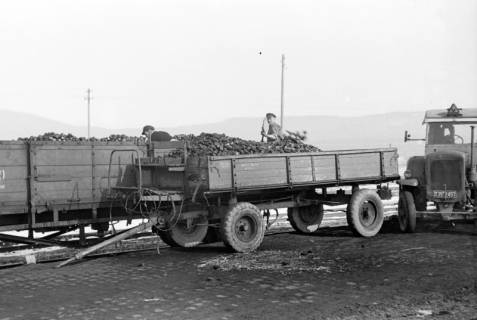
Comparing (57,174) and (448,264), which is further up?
(57,174)

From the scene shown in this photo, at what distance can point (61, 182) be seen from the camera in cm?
903

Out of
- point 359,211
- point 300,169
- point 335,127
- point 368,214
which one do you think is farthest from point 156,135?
point 335,127

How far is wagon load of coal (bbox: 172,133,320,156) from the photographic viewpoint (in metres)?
→ 9.87

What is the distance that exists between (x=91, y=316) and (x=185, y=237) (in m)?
4.74

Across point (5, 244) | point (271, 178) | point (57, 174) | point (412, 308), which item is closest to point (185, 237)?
point (271, 178)

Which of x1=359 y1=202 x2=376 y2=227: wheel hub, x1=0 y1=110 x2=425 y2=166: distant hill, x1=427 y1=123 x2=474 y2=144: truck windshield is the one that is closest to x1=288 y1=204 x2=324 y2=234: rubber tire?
x1=359 y1=202 x2=376 y2=227: wheel hub

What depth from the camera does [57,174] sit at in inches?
354

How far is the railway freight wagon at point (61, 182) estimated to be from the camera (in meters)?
8.59

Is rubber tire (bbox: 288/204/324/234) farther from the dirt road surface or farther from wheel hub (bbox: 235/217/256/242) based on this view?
wheel hub (bbox: 235/217/256/242)

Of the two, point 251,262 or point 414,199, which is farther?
point 414,199

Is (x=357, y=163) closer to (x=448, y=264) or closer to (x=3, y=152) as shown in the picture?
(x=448, y=264)

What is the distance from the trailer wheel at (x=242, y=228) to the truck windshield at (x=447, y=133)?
17.8 feet

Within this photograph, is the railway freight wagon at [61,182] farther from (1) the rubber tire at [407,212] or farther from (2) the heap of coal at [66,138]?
(1) the rubber tire at [407,212]

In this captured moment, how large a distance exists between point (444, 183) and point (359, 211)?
2052 millimetres
